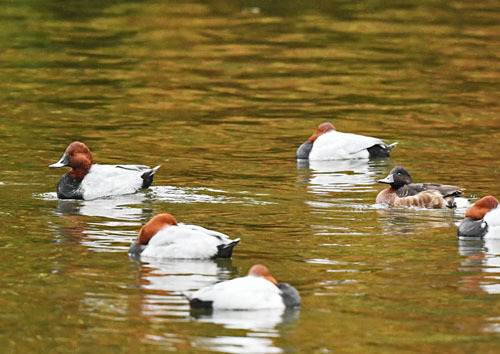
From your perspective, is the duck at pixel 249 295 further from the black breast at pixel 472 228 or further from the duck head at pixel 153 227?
the black breast at pixel 472 228

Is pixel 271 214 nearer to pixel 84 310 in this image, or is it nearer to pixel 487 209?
pixel 487 209

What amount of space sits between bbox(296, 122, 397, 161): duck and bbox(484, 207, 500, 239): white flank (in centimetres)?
598

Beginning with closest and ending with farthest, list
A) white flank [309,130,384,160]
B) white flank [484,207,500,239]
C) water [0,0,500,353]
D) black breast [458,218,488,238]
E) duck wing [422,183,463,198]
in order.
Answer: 1. water [0,0,500,353]
2. black breast [458,218,488,238]
3. white flank [484,207,500,239]
4. duck wing [422,183,463,198]
5. white flank [309,130,384,160]

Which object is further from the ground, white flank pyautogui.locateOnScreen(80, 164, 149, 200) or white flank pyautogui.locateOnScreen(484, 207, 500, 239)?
white flank pyautogui.locateOnScreen(80, 164, 149, 200)

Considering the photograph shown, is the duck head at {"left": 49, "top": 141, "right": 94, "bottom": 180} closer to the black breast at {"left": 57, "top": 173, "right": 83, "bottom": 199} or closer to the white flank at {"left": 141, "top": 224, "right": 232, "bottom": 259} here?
the black breast at {"left": 57, "top": 173, "right": 83, "bottom": 199}

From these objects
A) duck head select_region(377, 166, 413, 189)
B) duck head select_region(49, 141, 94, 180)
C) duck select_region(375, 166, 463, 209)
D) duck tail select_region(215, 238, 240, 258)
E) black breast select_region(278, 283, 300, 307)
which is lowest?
black breast select_region(278, 283, 300, 307)

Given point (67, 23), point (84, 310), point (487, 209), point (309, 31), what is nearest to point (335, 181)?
point (487, 209)

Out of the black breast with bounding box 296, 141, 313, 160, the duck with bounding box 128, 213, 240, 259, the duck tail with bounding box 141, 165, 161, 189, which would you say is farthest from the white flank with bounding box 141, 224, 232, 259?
the black breast with bounding box 296, 141, 313, 160

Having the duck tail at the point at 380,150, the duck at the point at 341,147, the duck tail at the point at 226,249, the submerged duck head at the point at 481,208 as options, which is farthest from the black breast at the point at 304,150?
the duck tail at the point at 226,249

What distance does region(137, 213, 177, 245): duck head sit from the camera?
13.4 m

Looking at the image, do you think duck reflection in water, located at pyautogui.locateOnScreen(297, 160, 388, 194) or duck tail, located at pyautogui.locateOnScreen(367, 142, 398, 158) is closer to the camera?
duck reflection in water, located at pyautogui.locateOnScreen(297, 160, 388, 194)

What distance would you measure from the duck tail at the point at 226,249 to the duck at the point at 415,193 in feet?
13.1

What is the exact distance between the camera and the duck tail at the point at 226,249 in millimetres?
13062

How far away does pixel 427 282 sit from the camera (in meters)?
12.4
